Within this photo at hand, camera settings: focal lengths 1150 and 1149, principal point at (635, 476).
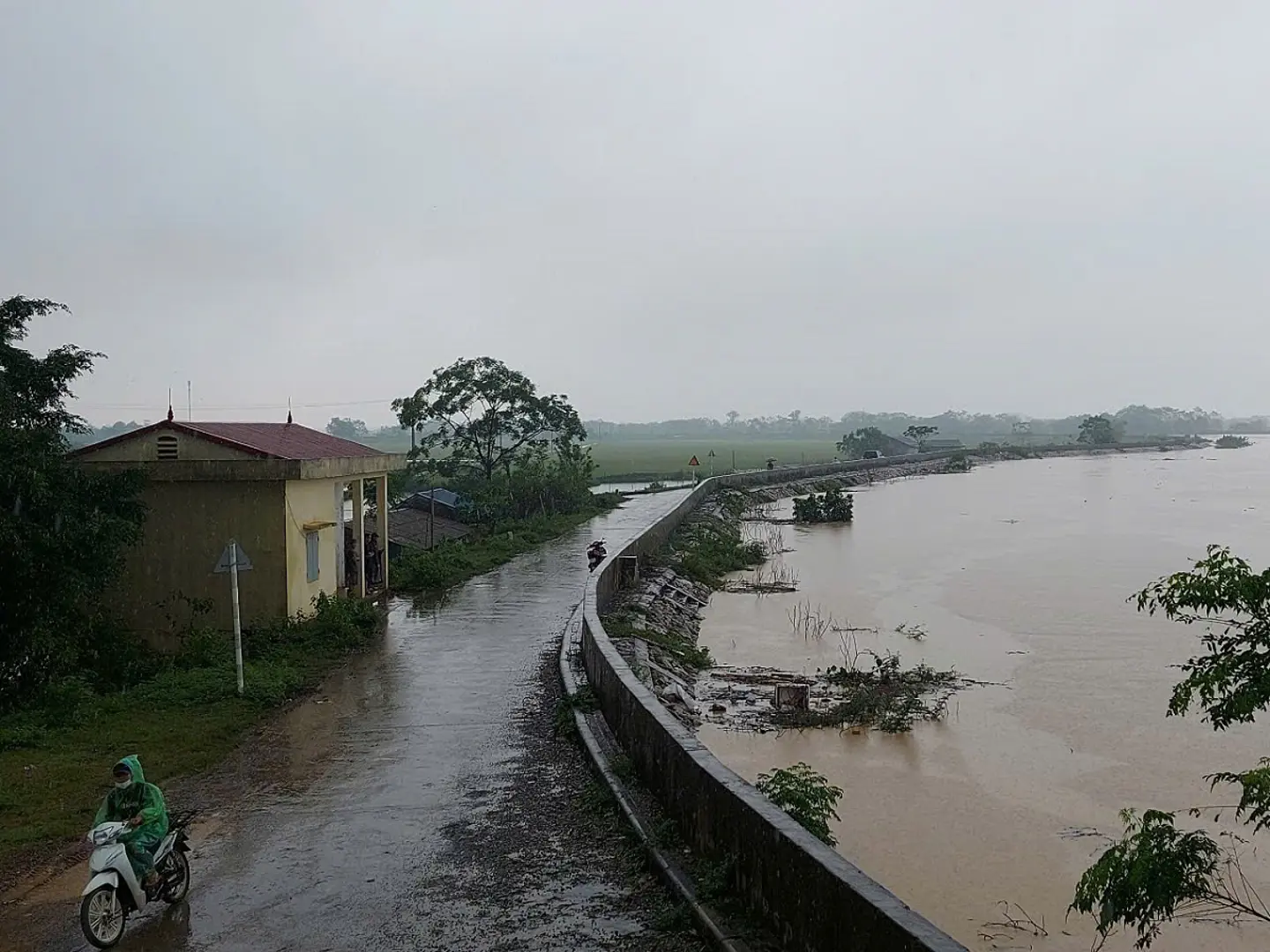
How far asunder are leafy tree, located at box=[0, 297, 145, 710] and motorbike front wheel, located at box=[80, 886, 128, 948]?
672 centimetres

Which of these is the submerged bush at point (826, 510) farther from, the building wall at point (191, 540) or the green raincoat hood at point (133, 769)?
the green raincoat hood at point (133, 769)

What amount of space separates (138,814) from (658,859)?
2938 millimetres

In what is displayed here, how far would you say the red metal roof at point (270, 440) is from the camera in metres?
15.0

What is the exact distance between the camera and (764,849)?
5574mm

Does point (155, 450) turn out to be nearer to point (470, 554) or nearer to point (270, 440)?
point (270, 440)

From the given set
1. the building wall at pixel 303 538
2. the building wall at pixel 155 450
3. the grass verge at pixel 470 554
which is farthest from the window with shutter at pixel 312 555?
the grass verge at pixel 470 554

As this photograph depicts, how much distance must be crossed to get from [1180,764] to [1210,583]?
7056 millimetres

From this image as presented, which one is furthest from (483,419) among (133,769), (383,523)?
(133,769)

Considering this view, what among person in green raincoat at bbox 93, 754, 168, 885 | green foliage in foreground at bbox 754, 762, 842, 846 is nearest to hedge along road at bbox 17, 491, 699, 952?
person in green raincoat at bbox 93, 754, 168, 885

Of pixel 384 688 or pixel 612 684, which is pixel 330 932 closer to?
pixel 612 684

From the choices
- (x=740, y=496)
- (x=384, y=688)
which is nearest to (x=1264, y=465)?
(x=740, y=496)

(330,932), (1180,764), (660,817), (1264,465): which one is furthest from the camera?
(1264,465)

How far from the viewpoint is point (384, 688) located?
40.9 feet

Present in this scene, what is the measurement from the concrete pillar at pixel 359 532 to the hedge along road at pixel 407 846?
5910mm
